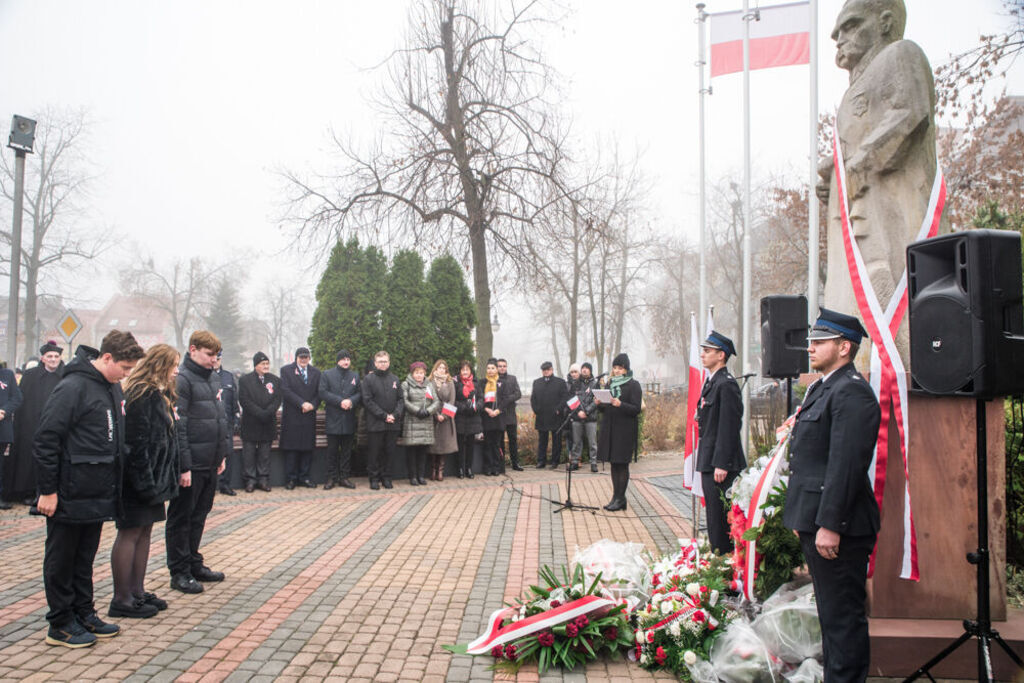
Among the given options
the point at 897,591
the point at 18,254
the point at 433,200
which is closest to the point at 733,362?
the point at 433,200

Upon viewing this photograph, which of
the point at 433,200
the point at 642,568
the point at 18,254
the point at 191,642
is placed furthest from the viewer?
the point at 433,200

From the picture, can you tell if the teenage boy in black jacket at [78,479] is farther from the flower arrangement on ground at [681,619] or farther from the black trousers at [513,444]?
the black trousers at [513,444]

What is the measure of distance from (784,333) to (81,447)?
540cm

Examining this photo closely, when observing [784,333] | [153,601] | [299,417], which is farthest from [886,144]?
[299,417]

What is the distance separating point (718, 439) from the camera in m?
5.82

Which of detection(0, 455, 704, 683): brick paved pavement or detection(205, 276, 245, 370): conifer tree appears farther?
detection(205, 276, 245, 370): conifer tree

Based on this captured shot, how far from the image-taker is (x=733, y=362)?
45.8 metres

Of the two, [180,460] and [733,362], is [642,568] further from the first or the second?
[733,362]

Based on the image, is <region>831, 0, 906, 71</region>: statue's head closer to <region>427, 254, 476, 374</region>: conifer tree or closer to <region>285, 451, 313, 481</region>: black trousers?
<region>285, 451, 313, 481</region>: black trousers

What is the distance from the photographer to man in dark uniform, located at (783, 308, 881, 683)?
339 centimetres

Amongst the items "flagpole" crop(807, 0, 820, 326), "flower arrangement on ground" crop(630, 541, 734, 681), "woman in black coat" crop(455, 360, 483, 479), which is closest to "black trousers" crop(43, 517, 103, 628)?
"flower arrangement on ground" crop(630, 541, 734, 681)

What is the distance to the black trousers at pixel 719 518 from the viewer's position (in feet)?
18.9

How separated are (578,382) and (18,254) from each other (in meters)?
10.5

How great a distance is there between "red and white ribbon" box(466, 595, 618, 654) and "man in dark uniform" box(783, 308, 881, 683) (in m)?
1.41
